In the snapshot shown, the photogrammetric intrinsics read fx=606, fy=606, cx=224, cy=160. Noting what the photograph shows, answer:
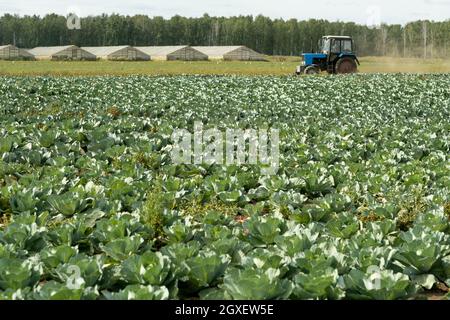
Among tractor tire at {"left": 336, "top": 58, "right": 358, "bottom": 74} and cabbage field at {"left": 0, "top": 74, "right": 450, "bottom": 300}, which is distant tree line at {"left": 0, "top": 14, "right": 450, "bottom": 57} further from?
cabbage field at {"left": 0, "top": 74, "right": 450, "bottom": 300}

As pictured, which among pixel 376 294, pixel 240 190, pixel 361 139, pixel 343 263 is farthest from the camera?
pixel 361 139

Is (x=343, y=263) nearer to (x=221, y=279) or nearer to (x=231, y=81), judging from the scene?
(x=221, y=279)

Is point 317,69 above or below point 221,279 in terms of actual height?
above

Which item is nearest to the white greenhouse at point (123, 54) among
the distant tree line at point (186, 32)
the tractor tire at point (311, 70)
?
the distant tree line at point (186, 32)

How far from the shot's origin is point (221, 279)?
527cm

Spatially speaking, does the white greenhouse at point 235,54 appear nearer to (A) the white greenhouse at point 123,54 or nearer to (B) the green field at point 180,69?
(A) the white greenhouse at point 123,54

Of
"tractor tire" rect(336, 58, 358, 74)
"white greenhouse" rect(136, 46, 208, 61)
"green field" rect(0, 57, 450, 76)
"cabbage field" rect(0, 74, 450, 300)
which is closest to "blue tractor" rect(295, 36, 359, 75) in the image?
"tractor tire" rect(336, 58, 358, 74)

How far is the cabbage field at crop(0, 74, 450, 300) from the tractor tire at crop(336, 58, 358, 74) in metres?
22.0

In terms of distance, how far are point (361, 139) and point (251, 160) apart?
3.26m

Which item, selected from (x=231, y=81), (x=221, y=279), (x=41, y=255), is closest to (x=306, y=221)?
(x=221, y=279)

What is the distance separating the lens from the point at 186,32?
463ft

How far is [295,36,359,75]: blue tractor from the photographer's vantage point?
125 ft

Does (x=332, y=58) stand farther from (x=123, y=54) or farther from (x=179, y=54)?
(x=179, y=54)
